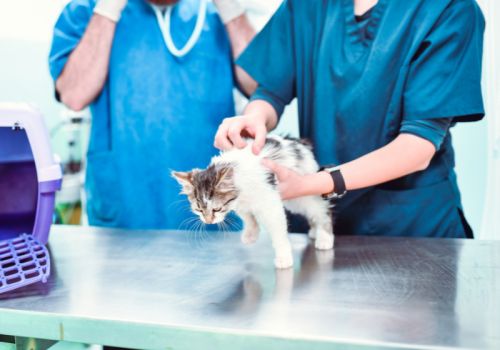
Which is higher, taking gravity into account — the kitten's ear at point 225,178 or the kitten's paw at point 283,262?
the kitten's ear at point 225,178

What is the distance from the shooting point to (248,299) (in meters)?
0.81

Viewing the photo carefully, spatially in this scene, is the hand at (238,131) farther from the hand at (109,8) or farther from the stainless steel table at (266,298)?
the hand at (109,8)

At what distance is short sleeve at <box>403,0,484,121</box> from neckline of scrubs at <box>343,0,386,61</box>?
0.47 ft

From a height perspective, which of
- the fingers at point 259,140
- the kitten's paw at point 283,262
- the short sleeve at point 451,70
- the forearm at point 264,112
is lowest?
the kitten's paw at point 283,262

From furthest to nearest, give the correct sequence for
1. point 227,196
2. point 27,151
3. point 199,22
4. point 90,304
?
point 199,22 < point 27,151 < point 227,196 < point 90,304

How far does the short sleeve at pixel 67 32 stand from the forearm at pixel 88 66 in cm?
3

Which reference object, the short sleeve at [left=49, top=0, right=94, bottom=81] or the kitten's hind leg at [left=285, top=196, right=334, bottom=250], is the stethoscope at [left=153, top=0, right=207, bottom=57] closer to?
the short sleeve at [left=49, top=0, right=94, bottom=81]

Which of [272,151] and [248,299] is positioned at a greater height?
[272,151]

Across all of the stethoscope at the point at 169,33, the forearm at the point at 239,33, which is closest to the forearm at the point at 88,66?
the stethoscope at the point at 169,33

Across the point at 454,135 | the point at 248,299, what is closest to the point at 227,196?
the point at 248,299

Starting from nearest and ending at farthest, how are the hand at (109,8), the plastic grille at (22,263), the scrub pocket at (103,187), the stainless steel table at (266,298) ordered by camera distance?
the stainless steel table at (266,298) < the plastic grille at (22,263) < the hand at (109,8) < the scrub pocket at (103,187)

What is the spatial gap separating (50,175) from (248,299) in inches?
22.9

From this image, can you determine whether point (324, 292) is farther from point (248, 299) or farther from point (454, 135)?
point (454, 135)

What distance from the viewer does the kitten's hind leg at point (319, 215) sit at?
113 cm
